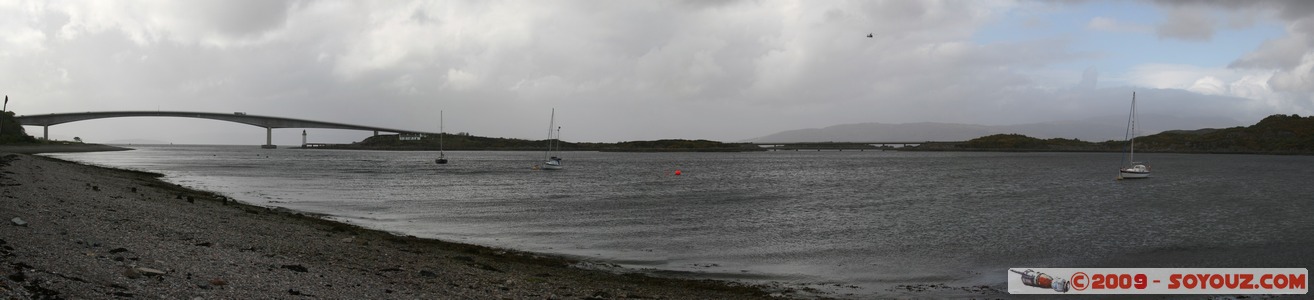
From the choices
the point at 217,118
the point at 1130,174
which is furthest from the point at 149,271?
the point at 217,118

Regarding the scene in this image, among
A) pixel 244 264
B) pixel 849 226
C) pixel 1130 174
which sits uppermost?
pixel 244 264

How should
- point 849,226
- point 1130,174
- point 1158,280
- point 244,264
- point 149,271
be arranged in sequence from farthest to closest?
point 1130,174
point 849,226
point 1158,280
point 244,264
point 149,271

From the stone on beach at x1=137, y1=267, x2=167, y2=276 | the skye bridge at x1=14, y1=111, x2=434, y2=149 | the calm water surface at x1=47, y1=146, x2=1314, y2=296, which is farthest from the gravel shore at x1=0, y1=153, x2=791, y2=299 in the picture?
the skye bridge at x1=14, y1=111, x2=434, y2=149

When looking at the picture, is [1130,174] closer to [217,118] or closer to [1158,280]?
[1158,280]

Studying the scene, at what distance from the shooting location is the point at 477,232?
69.6ft

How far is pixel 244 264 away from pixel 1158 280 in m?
15.2

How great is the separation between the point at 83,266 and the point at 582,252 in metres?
10.1

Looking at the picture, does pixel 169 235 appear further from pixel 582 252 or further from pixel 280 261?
pixel 582 252

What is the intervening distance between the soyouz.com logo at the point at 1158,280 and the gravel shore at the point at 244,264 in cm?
518

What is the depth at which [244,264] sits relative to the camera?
33.0ft

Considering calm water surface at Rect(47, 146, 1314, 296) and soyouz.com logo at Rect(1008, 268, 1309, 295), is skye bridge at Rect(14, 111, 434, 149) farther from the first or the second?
→ soyouz.com logo at Rect(1008, 268, 1309, 295)

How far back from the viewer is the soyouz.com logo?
43.8 ft

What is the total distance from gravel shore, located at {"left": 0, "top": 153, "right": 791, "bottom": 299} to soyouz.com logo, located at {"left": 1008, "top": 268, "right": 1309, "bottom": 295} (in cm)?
518

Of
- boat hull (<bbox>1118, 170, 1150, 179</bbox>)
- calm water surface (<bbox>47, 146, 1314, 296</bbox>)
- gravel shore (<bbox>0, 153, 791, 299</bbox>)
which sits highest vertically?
gravel shore (<bbox>0, 153, 791, 299</bbox>)
